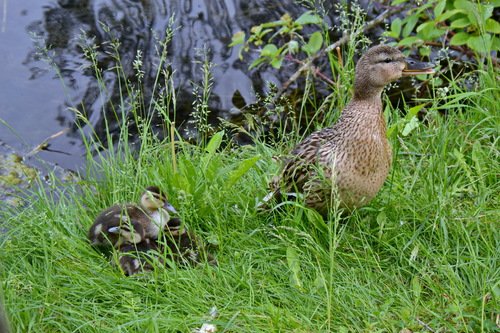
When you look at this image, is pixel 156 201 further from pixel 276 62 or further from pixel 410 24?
pixel 410 24

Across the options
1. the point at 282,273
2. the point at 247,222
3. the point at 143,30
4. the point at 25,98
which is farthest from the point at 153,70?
the point at 282,273

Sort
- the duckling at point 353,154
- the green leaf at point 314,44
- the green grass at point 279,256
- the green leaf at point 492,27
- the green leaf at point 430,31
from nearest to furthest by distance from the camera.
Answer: the green grass at point 279,256, the duckling at point 353,154, the green leaf at point 492,27, the green leaf at point 430,31, the green leaf at point 314,44

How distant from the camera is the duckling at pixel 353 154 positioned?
357 centimetres

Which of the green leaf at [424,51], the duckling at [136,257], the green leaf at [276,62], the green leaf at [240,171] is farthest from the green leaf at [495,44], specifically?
the duckling at [136,257]

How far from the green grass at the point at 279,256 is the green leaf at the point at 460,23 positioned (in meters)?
0.54

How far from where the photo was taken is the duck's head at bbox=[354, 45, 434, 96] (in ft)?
12.3

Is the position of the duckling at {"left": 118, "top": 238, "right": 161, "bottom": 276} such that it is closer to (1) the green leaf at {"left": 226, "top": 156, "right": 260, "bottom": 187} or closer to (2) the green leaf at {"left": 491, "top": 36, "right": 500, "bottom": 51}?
(1) the green leaf at {"left": 226, "top": 156, "right": 260, "bottom": 187}

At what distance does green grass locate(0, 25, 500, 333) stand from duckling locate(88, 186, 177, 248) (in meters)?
0.09

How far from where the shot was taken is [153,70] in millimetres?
6023

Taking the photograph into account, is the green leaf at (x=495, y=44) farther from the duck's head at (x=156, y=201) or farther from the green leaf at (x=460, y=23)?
the duck's head at (x=156, y=201)

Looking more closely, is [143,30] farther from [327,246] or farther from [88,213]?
[327,246]

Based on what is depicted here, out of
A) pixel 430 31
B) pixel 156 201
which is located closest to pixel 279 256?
pixel 156 201

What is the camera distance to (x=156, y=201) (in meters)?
3.67

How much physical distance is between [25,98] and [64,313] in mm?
2872
